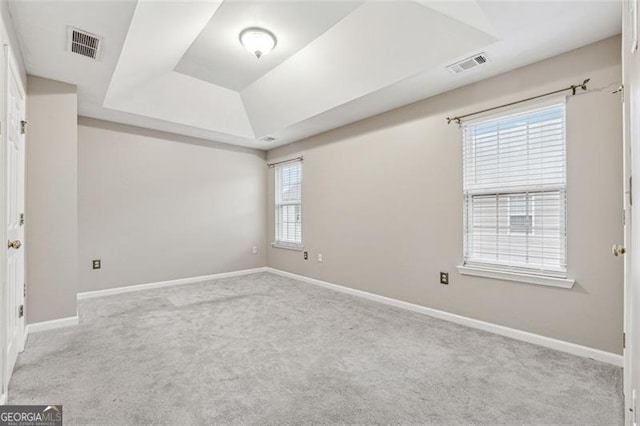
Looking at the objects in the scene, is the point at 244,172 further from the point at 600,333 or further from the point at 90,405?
the point at 600,333

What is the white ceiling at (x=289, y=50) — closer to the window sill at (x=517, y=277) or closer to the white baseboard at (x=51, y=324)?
the window sill at (x=517, y=277)

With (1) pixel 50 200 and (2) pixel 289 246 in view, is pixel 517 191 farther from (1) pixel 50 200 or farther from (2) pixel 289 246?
(1) pixel 50 200

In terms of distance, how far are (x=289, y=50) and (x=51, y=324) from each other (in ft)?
11.9

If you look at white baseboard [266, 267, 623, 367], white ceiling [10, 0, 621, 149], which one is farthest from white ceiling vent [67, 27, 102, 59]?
white baseboard [266, 267, 623, 367]

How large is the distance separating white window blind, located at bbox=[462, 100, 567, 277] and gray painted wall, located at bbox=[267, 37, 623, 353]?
0.09 metres

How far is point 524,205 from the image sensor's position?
8.91 ft

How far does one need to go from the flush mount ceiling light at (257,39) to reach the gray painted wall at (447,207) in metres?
1.68

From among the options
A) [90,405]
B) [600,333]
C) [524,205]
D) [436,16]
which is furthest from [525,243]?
[90,405]

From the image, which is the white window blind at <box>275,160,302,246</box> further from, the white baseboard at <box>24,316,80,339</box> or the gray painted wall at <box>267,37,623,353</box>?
the white baseboard at <box>24,316,80,339</box>

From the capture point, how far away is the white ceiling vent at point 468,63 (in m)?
2.56

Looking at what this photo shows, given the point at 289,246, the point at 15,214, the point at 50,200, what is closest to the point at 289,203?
the point at 289,246

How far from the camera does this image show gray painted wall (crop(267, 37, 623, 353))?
7.54 feet

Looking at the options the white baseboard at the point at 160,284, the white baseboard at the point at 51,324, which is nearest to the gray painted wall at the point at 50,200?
the white baseboard at the point at 51,324

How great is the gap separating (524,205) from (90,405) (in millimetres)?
3498
